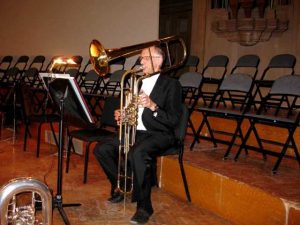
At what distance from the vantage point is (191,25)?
7.96 metres

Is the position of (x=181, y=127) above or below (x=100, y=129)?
above

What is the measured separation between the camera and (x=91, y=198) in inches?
134

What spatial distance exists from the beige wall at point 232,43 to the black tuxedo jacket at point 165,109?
3.46 metres

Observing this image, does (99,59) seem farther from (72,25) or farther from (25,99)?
(72,25)

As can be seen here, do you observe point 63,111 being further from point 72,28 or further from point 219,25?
point 72,28

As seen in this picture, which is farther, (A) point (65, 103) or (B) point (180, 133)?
(B) point (180, 133)

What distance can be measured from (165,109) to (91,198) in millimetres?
1051

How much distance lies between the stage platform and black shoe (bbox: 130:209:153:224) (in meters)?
0.60

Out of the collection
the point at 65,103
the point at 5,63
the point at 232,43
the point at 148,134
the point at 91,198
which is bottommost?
the point at 91,198

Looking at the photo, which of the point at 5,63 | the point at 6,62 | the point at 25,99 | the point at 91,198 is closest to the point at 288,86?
the point at 91,198

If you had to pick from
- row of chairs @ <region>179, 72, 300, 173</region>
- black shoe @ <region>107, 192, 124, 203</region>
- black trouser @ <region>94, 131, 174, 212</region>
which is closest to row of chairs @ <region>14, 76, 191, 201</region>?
black trouser @ <region>94, 131, 174, 212</region>

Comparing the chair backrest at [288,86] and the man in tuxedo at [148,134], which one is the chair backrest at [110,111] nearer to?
the man in tuxedo at [148,134]

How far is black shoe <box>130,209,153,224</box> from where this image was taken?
112 inches

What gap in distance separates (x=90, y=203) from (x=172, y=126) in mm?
968
